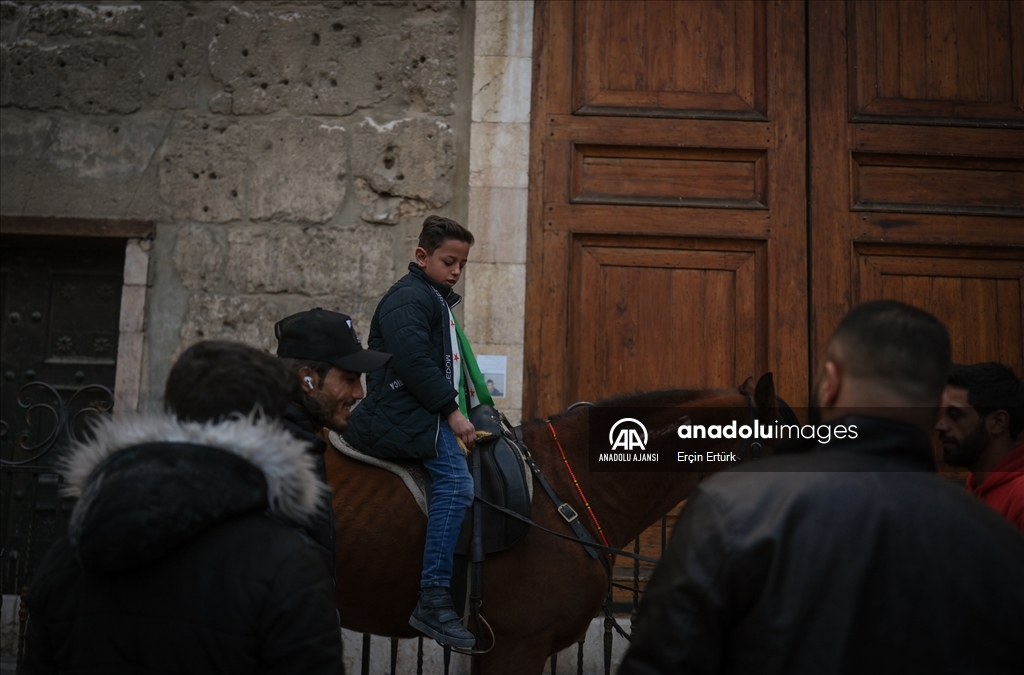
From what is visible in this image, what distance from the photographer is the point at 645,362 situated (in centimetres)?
570

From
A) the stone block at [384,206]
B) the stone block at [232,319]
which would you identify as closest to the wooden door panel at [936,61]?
the stone block at [384,206]

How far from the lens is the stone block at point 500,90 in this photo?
586 cm

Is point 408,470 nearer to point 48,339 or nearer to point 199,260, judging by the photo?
point 199,260

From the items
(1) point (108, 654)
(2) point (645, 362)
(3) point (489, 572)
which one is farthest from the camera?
(2) point (645, 362)

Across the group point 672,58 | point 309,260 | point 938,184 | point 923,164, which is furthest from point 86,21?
point 938,184

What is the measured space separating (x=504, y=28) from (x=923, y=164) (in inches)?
118

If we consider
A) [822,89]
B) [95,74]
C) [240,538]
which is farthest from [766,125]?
[240,538]

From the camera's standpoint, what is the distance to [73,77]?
594 cm

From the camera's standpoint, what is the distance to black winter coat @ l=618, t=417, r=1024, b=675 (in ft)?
4.58

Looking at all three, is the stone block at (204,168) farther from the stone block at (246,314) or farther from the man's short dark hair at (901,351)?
the man's short dark hair at (901,351)

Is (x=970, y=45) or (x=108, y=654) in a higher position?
(x=970, y=45)

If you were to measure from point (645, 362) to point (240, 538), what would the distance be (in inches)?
170

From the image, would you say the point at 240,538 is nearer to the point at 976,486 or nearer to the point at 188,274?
the point at 976,486

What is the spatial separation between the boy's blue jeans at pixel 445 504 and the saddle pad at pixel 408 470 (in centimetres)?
6
